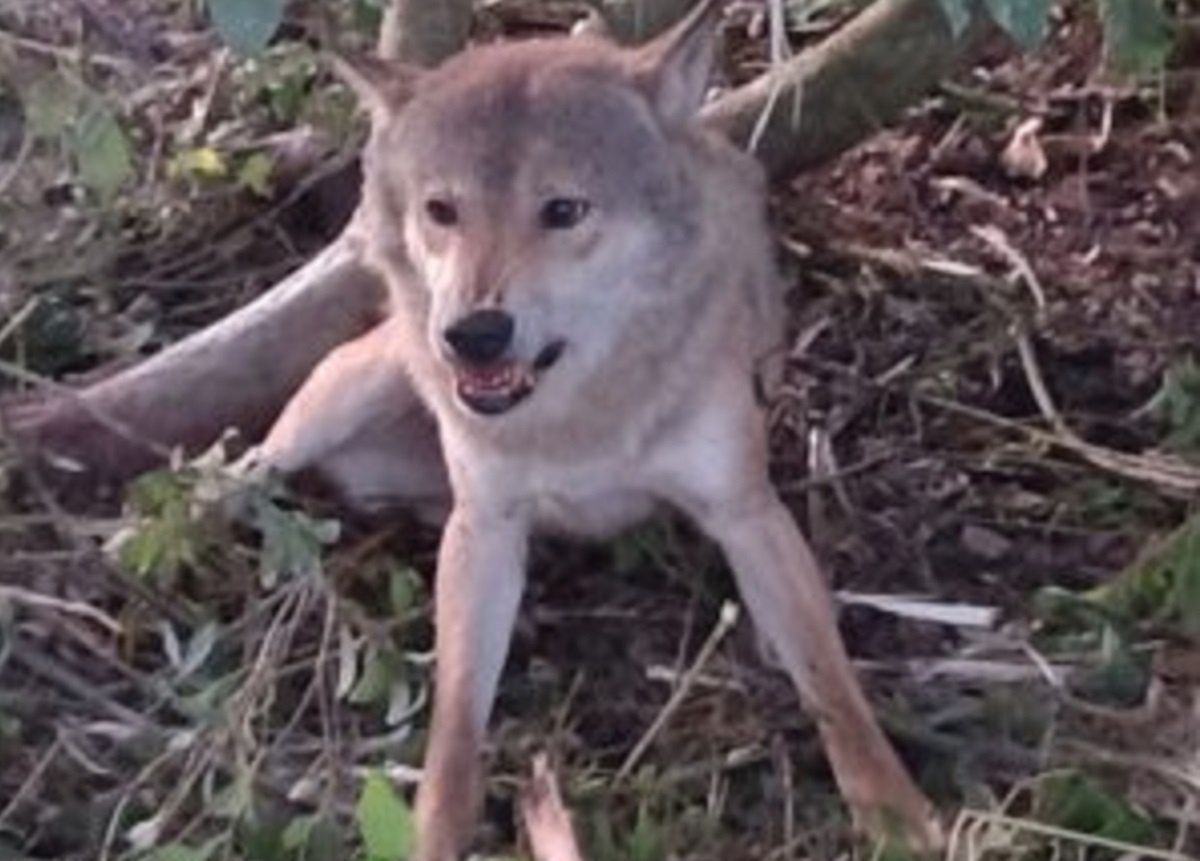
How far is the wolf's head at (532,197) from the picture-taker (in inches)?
195

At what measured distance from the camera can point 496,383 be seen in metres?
4.96

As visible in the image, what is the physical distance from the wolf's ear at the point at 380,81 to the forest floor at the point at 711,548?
0.38 m

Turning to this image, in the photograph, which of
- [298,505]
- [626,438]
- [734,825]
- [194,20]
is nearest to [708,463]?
[626,438]

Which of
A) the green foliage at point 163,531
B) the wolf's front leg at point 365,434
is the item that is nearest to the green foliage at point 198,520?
the green foliage at point 163,531

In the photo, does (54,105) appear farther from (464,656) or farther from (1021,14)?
(1021,14)

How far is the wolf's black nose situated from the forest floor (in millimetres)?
564

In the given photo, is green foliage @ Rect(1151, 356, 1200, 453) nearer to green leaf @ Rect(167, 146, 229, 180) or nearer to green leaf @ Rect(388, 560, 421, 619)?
green leaf @ Rect(388, 560, 421, 619)

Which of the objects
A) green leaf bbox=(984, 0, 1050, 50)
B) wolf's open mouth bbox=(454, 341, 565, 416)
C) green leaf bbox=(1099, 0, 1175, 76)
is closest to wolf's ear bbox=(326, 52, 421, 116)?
wolf's open mouth bbox=(454, 341, 565, 416)

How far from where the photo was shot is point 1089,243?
6.56 metres

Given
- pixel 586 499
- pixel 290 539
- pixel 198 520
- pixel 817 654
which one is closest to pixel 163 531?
pixel 198 520

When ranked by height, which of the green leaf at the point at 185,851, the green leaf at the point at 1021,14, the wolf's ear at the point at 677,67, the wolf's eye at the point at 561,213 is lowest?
the green leaf at the point at 185,851

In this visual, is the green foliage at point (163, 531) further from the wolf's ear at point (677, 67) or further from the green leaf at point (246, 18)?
the green leaf at point (246, 18)

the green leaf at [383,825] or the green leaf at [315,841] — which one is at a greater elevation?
the green leaf at [383,825]

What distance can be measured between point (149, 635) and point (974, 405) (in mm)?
1449
